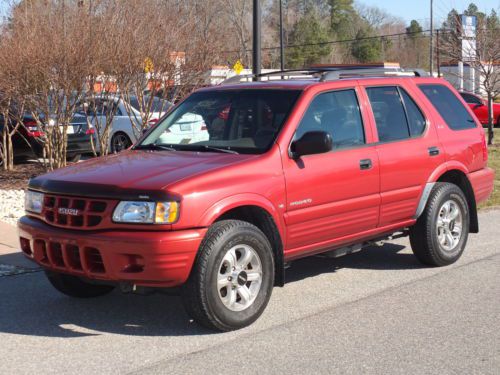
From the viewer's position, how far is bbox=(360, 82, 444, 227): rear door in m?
6.93

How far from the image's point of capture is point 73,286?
21.2 ft

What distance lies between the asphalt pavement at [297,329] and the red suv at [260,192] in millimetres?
253

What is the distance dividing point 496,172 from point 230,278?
1096cm

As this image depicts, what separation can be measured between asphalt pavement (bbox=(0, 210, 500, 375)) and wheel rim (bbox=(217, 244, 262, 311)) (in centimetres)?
22

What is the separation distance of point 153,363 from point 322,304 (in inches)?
70.7

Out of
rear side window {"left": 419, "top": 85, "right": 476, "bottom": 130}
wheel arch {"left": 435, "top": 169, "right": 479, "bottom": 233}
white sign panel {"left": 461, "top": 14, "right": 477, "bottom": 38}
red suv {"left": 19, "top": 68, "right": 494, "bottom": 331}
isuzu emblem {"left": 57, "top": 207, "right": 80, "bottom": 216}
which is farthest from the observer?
white sign panel {"left": 461, "top": 14, "right": 477, "bottom": 38}

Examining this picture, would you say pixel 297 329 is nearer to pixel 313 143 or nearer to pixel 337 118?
pixel 313 143

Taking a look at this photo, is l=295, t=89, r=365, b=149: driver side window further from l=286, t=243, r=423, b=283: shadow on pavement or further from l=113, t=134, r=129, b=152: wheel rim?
l=113, t=134, r=129, b=152: wheel rim

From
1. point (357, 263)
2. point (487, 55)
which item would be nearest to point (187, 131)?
point (357, 263)

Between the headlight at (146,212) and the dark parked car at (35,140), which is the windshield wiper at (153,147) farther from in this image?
the dark parked car at (35,140)

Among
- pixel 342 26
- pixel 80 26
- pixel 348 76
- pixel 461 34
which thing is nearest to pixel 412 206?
pixel 348 76

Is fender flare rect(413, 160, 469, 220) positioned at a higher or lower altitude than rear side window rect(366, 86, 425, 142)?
lower

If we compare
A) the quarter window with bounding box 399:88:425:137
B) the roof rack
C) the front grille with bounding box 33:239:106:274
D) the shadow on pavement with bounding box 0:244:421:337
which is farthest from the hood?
the quarter window with bounding box 399:88:425:137

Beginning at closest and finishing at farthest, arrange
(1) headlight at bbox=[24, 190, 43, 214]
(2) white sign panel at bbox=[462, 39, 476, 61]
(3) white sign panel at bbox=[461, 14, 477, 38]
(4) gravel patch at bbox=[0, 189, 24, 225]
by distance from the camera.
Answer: (1) headlight at bbox=[24, 190, 43, 214] < (4) gravel patch at bbox=[0, 189, 24, 225] < (2) white sign panel at bbox=[462, 39, 476, 61] < (3) white sign panel at bbox=[461, 14, 477, 38]
